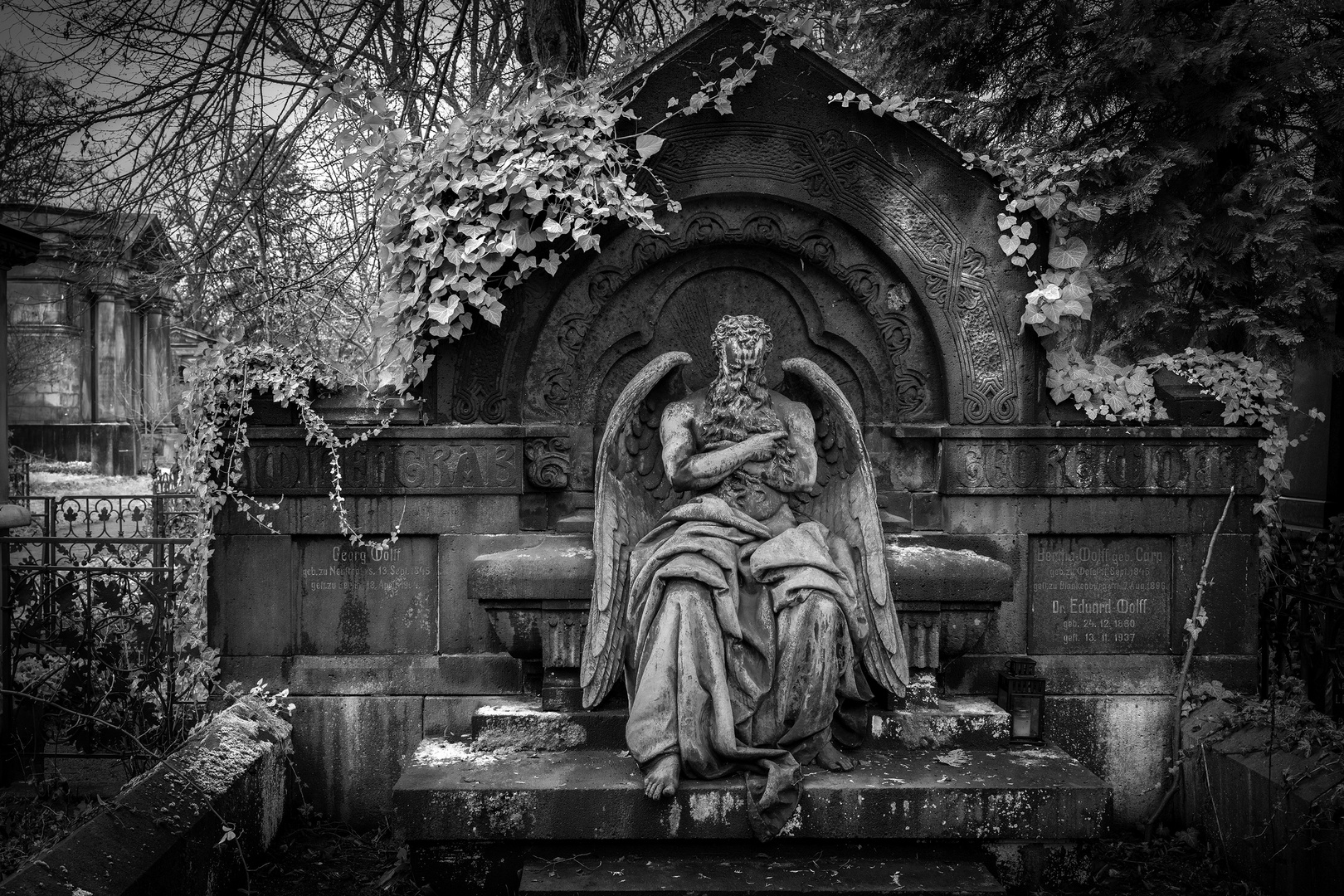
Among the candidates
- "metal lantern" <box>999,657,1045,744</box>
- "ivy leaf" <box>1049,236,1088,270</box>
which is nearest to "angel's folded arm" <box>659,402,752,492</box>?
"metal lantern" <box>999,657,1045,744</box>

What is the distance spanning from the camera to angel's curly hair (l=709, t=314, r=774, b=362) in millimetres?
4754

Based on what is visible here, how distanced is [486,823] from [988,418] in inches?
129

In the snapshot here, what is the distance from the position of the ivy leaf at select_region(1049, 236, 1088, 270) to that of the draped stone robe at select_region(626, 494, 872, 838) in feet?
6.89

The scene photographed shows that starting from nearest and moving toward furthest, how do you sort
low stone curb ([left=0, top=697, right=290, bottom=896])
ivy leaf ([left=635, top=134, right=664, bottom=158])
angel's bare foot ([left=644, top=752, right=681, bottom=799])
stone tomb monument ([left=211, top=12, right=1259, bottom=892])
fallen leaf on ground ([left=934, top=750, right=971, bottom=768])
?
low stone curb ([left=0, top=697, right=290, bottom=896]), angel's bare foot ([left=644, top=752, right=681, bottom=799]), fallen leaf on ground ([left=934, top=750, right=971, bottom=768]), stone tomb monument ([left=211, top=12, right=1259, bottom=892]), ivy leaf ([left=635, top=134, right=664, bottom=158])

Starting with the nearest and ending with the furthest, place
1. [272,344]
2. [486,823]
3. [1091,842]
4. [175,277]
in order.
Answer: [486,823]
[1091,842]
[272,344]
[175,277]

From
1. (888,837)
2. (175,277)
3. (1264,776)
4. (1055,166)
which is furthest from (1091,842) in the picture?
(175,277)

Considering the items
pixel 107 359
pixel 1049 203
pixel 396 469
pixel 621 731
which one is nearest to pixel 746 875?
pixel 621 731

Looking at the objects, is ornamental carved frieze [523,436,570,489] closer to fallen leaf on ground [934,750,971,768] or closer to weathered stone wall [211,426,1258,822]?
weathered stone wall [211,426,1258,822]

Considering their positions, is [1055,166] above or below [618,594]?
above

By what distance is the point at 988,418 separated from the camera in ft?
17.8

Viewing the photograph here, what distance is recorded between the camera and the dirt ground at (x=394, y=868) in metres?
4.52

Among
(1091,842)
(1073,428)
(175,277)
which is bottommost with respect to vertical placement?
(1091,842)

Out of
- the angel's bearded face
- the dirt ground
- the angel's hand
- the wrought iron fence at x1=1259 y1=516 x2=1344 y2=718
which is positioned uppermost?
the angel's bearded face

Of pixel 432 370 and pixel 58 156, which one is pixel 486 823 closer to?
pixel 432 370
